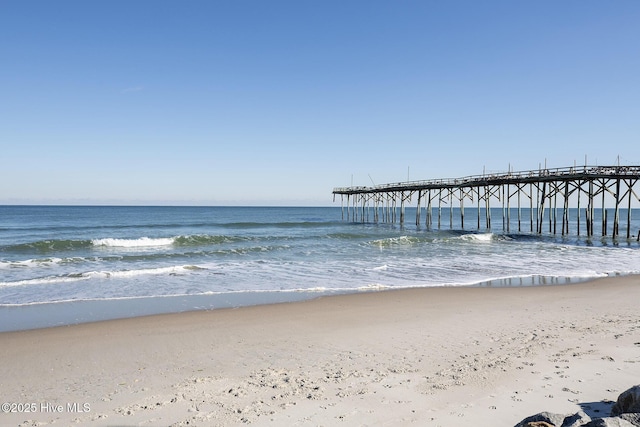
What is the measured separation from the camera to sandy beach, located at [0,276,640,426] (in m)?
5.04

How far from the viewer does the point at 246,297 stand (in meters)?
12.7

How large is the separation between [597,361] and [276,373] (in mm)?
4510

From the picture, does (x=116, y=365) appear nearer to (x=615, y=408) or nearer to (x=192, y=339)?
(x=192, y=339)

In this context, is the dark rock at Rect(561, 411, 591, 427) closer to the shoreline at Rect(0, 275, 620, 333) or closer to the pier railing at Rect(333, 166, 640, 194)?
the shoreline at Rect(0, 275, 620, 333)

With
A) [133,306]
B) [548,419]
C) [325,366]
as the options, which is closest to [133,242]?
[133,306]

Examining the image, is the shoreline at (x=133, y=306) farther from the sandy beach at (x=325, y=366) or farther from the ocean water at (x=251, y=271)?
the sandy beach at (x=325, y=366)

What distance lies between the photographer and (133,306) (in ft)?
37.9

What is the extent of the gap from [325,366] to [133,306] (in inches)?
270

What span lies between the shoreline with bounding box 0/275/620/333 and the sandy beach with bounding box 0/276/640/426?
2.41 feet

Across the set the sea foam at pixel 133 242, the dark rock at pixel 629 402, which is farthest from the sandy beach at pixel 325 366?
the sea foam at pixel 133 242

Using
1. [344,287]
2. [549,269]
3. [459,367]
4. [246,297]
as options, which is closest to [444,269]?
[549,269]

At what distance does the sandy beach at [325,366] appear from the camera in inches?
199

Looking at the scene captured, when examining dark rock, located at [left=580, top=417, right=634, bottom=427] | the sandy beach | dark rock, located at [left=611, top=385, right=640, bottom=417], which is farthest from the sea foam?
dark rock, located at [left=580, top=417, right=634, bottom=427]

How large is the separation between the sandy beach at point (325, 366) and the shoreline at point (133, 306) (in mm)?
734
